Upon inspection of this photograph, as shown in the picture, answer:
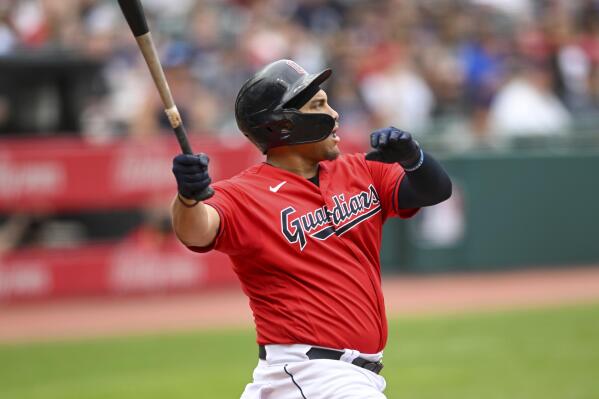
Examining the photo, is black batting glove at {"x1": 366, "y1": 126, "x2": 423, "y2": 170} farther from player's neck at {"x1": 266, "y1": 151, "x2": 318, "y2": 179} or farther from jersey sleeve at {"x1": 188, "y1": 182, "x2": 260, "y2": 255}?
jersey sleeve at {"x1": 188, "y1": 182, "x2": 260, "y2": 255}

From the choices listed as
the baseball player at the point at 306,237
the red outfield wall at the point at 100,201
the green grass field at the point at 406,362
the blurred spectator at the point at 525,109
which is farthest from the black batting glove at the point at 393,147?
the blurred spectator at the point at 525,109

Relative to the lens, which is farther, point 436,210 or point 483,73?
point 483,73

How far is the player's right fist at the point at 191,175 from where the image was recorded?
386cm

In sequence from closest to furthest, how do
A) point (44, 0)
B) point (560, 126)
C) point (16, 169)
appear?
point (16, 169)
point (44, 0)
point (560, 126)

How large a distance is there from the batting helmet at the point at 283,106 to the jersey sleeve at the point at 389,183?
0.37 meters

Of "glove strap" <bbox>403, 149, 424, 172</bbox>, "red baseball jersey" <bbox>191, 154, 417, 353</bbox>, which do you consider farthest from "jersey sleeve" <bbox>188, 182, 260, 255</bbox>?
"glove strap" <bbox>403, 149, 424, 172</bbox>

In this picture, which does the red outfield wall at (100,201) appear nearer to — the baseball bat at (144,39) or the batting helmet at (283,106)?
the batting helmet at (283,106)

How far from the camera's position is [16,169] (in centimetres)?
1146

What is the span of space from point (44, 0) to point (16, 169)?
220cm

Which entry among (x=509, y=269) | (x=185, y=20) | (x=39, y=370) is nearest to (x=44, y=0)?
(x=185, y=20)

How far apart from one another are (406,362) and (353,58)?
5879 millimetres

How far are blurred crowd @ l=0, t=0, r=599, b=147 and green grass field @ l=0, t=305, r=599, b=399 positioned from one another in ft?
10.5

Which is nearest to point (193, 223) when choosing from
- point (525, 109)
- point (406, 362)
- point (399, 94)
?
point (406, 362)

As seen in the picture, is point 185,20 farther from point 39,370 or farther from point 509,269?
point 39,370
